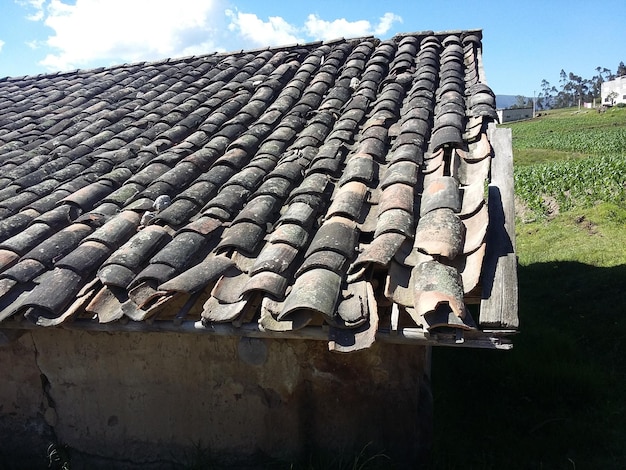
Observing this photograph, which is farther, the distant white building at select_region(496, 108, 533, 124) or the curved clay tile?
the distant white building at select_region(496, 108, 533, 124)

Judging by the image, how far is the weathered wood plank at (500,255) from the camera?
2553 millimetres

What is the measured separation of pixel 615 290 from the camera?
Answer: 8641mm

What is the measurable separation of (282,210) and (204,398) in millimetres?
1596

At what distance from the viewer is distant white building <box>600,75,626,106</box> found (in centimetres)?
8001

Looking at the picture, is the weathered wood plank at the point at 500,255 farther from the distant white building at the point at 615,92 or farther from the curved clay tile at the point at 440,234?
the distant white building at the point at 615,92

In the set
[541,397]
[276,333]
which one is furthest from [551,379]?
[276,333]

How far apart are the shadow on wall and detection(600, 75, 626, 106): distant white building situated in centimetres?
8876

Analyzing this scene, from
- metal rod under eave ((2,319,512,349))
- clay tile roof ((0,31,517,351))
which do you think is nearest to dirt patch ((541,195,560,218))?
clay tile roof ((0,31,517,351))

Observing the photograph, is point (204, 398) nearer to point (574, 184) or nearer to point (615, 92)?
point (574, 184)

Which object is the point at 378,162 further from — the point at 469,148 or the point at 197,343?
the point at 197,343

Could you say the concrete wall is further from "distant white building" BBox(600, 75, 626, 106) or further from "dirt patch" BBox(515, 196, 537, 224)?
"distant white building" BBox(600, 75, 626, 106)

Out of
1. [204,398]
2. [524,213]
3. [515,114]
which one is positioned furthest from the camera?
[515,114]

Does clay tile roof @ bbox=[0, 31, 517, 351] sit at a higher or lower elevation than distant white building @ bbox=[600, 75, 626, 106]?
lower

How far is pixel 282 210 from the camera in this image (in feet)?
12.6
